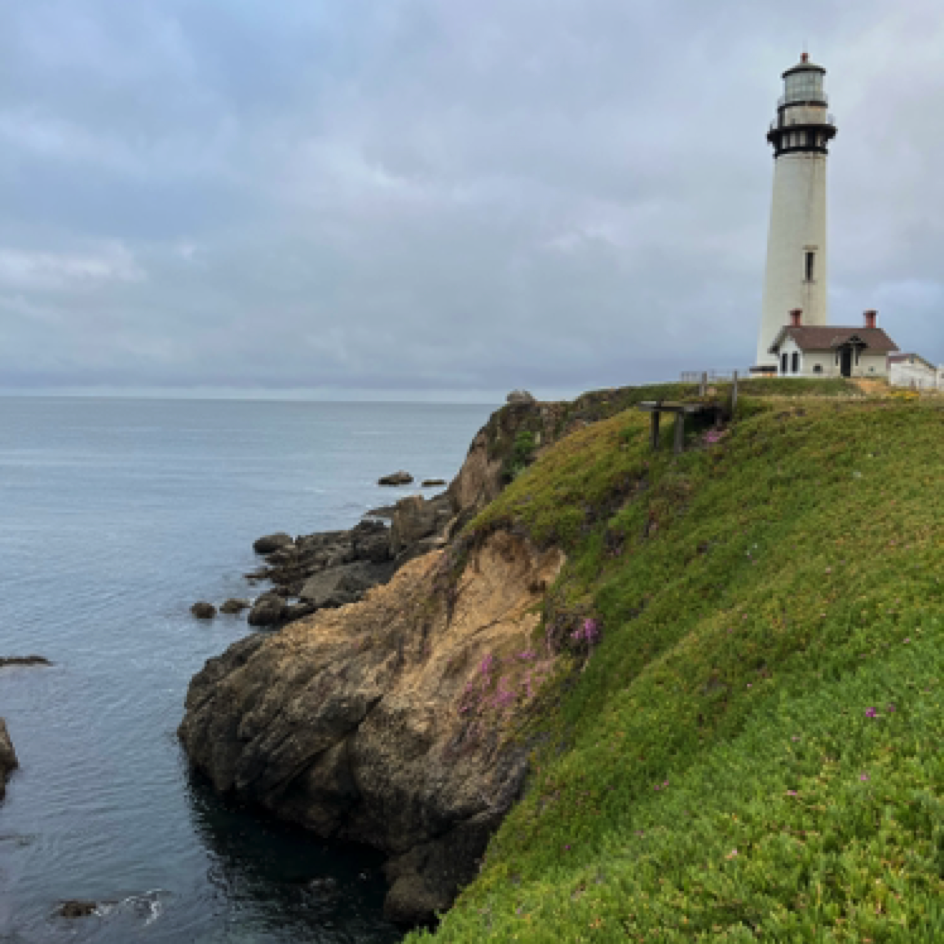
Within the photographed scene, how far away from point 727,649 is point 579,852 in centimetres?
538

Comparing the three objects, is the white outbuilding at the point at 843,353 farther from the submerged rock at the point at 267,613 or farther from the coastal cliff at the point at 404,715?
the submerged rock at the point at 267,613

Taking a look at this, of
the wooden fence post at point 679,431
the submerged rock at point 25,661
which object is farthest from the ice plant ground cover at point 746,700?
the submerged rock at point 25,661

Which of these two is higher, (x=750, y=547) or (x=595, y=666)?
(x=750, y=547)

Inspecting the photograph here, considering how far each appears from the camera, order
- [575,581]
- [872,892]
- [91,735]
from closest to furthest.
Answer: [872,892]
[575,581]
[91,735]

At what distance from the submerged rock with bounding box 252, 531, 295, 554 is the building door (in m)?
51.1

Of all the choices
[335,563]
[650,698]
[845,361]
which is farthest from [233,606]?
[650,698]

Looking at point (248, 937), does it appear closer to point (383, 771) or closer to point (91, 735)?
point (383, 771)

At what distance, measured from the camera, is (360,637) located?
110 ft

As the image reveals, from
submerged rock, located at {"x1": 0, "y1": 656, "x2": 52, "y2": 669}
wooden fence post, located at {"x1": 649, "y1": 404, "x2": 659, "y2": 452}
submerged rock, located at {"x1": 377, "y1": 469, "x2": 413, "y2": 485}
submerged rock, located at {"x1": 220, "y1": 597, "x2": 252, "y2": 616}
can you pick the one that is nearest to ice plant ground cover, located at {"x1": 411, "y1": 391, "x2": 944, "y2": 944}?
wooden fence post, located at {"x1": 649, "y1": 404, "x2": 659, "y2": 452}

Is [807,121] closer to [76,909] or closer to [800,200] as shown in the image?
[800,200]

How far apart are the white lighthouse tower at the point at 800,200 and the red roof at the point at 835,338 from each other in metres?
2.58

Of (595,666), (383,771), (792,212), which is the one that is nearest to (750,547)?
(595,666)

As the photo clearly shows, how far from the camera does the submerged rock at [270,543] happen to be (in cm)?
7919

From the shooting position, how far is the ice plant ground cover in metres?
10.0
